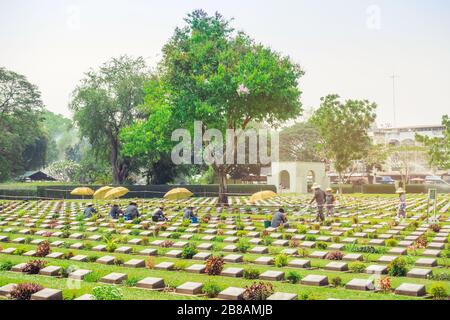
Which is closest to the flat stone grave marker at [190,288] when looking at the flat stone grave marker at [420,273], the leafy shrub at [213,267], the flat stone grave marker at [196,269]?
the leafy shrub at [213,267]

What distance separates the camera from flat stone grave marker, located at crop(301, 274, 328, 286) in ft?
40.0

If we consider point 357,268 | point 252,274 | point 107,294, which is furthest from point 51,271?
point 357,268

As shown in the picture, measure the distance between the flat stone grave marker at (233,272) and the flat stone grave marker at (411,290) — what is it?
385 centimetres

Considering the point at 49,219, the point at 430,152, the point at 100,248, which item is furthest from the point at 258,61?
the point at 430,152

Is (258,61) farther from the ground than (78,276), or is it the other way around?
(258,61)

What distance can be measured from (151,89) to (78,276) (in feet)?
85.9

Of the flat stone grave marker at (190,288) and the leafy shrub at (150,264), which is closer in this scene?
the flat stone grave marker at (190,288)

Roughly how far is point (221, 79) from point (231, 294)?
22491 millimetres

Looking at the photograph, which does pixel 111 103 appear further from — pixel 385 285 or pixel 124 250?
pixel 385 285

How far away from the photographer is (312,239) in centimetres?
1953

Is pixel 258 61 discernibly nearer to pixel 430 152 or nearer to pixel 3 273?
pixel 3 273

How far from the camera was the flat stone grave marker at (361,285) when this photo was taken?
38.3 ft

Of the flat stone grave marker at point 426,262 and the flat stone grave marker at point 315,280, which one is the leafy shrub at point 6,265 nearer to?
the flat stone grave marker at point 315,280

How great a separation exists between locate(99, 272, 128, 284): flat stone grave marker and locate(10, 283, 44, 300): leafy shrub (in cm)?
192
